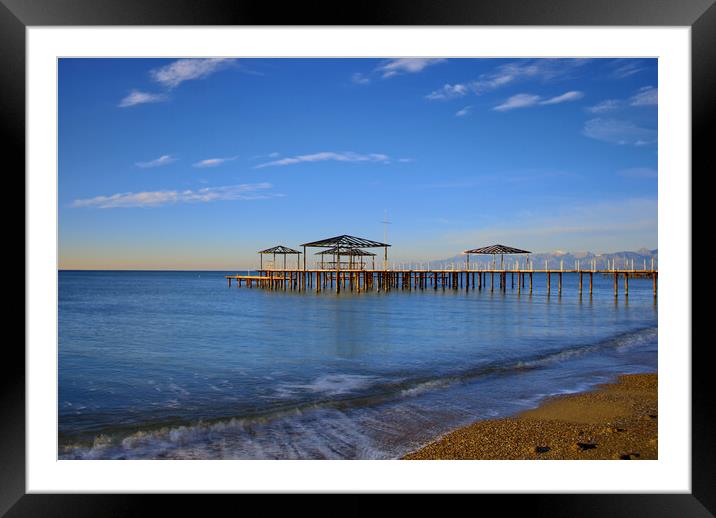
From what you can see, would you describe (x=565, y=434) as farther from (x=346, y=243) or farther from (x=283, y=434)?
(x=346, y=243)

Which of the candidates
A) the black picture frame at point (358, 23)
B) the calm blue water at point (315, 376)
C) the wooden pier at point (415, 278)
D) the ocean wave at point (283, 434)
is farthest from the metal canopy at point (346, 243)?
the black picture frame at point (358, 23)

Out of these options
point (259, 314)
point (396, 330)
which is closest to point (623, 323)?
point (396, 330)

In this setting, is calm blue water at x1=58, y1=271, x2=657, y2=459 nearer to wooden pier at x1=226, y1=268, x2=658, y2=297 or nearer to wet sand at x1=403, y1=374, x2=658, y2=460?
wet sand at x1=403, y1=374, x2=658, y2=460

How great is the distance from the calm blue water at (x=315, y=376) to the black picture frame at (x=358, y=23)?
151 centimetres

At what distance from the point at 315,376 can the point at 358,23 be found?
4.93 metres

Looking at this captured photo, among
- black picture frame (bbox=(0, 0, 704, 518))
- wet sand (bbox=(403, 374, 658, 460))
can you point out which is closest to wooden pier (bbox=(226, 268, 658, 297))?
wet sand (bbox=(403, 374, 658, 460))

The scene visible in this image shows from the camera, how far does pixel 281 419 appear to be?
4.16 meters

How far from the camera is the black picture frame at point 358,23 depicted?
1829mm

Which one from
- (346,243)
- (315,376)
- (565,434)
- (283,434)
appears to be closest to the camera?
(565,434)

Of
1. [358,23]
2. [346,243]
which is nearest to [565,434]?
[358,23]

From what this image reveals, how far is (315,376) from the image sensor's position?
617 cm

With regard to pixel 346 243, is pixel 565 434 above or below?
below

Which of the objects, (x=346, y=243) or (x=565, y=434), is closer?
(x=565, y=434)

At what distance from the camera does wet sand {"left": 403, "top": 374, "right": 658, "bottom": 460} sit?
123 inches
